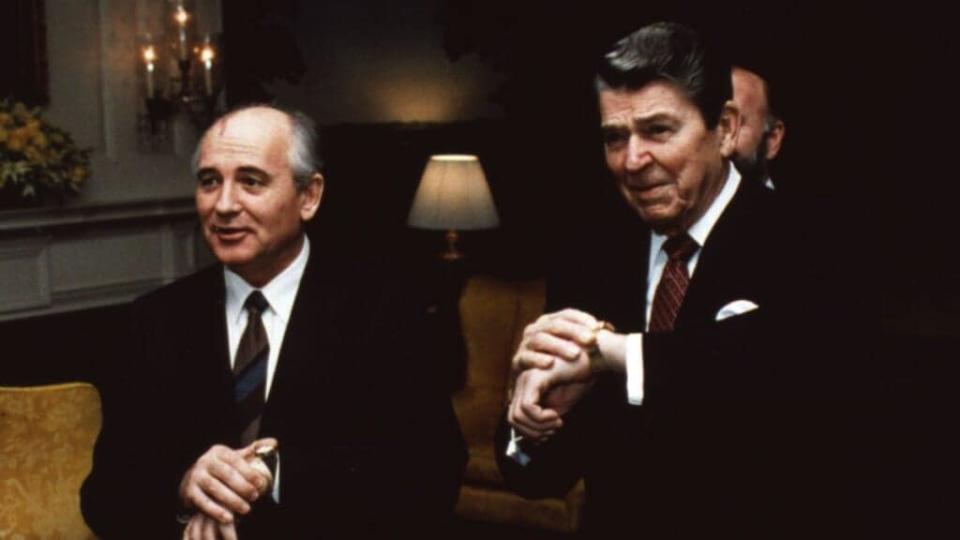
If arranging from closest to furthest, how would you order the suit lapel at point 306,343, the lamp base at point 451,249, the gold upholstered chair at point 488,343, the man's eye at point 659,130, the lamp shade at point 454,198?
the man's eye at point 659,130 → the suit lapel at point 306,343 → the gold upholstered chair at point 488,343 → the lamp shade at point 454,198 → the lamp base at point 451,249

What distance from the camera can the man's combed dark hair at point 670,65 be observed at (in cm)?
153

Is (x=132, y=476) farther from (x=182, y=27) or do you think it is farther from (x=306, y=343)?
(x=182, y=27)

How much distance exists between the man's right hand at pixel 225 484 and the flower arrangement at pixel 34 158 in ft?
13.2

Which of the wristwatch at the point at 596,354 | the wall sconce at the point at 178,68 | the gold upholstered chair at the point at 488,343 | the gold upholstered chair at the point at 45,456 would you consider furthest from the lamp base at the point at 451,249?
the wristwatch at the point at 596,354

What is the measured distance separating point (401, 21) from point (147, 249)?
13.7 feet

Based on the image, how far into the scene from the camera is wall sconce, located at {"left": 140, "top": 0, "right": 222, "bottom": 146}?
6.41 m

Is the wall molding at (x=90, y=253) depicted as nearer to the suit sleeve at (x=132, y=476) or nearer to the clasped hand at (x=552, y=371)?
the suit sleeve at (x=132, y=476)

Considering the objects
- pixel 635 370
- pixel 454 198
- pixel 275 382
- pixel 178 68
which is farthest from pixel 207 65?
pixel 635 370

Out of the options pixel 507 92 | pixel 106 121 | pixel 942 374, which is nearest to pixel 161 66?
pixel 106 121

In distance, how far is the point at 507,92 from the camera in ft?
22.7

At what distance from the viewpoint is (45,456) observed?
256 cm

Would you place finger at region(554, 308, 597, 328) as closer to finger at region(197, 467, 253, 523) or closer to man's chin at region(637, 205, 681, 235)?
man's chin at region(637, 205, 681, 235)

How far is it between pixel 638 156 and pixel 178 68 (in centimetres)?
545

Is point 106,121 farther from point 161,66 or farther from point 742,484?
point 742,484
